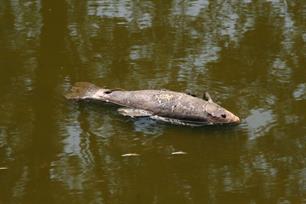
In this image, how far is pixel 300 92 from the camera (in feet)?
20.1

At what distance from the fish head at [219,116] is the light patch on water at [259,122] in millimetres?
142

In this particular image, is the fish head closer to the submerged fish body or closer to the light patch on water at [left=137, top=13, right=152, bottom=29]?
the submerged fish body

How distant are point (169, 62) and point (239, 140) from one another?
151 centimetres

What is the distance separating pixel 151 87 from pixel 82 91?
2.14ft

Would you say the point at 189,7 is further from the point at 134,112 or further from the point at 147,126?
the point at 147,126

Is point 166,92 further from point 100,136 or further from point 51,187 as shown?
point 51,187

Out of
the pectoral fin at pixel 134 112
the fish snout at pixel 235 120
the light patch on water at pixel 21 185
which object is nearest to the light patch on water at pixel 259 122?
the fish snout at pixel 235 120

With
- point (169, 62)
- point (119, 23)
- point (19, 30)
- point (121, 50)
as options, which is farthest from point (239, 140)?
point (19, 30)

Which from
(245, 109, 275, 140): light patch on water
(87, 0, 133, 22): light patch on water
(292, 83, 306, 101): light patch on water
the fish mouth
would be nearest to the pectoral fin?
the fish mouth

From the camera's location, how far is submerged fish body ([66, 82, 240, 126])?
5652 millimetres

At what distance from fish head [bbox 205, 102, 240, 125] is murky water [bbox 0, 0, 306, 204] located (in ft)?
0.25

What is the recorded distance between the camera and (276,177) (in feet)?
16.8

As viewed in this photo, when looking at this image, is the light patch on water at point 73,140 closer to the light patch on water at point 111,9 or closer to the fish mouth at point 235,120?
the fish mouth at point 235,120

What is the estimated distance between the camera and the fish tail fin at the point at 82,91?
19.7ft
